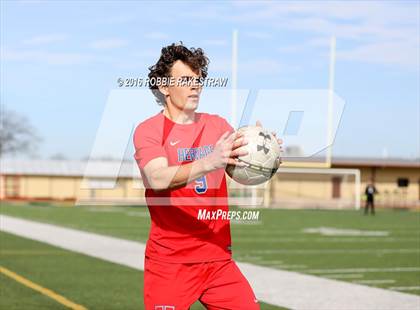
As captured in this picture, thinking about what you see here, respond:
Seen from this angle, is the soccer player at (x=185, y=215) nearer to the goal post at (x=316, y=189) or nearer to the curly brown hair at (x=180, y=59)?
the curly brown hair at (x=180, y=59)

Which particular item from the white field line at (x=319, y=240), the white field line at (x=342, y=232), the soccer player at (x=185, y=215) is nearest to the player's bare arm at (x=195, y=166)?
the soccer player at (x=185, y=215)

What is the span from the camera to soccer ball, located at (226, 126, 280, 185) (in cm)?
466

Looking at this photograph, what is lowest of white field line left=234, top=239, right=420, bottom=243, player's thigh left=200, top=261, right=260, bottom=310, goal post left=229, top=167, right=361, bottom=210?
goal post left=229, top=167, right=361, bottom=210

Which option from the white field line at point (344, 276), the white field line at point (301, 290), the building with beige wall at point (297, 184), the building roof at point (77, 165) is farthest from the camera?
the building roof at point (77, 165)

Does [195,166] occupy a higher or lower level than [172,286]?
higher

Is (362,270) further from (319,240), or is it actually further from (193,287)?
(193,287)

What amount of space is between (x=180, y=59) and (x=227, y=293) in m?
1.33

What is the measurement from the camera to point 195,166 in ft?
14.0

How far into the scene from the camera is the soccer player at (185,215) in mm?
4848

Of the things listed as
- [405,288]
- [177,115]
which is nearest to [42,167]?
[405,288]

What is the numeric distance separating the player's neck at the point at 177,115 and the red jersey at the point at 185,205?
0.08 ft

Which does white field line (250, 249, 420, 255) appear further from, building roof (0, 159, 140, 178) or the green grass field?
building roof (0, 159, 140, 178)

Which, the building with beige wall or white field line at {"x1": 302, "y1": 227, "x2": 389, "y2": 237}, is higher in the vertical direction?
white field line at {"x1": 302, "y1": 227, "x2": 389, "y2": 237}

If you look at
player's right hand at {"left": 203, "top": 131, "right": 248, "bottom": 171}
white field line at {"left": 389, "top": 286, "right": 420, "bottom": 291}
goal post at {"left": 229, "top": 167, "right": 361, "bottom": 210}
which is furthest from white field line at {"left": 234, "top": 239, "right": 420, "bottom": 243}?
goal post at {"left": 229, "top": 167, "right": 361, "bottom": 210}
